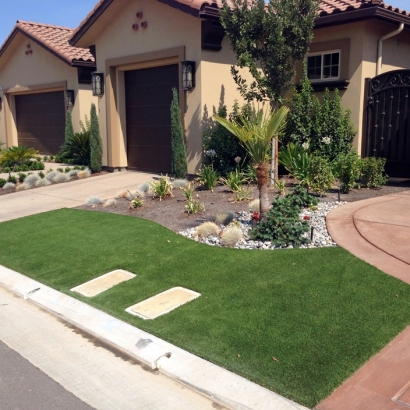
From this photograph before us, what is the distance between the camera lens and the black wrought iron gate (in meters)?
10.9

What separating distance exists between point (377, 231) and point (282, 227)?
52.9 inches

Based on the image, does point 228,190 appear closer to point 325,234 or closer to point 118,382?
point 325,234

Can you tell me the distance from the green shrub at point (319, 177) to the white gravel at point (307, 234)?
2.08 feet

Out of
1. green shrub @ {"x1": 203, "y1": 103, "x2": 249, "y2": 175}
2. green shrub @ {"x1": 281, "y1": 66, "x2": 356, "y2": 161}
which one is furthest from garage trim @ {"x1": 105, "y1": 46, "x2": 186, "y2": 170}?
green shrub @ {"x1": 281, "y1": 66, "x2": 356, "y2": 161}

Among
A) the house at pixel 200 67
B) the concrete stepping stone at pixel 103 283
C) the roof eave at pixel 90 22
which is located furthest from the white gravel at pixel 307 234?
the roof eave at pixel 90 22

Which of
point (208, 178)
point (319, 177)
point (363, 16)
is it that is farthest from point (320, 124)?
point (208, 178)

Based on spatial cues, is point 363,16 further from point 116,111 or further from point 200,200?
point 116,111

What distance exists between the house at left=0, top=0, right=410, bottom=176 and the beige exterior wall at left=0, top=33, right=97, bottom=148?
3132 millimetres

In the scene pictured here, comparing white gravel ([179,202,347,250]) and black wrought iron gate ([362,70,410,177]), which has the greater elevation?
black wrought iron gate ([362,70,410,177])

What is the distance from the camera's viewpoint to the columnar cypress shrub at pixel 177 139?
1217 centimetres

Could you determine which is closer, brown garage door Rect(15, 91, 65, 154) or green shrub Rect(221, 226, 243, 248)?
green shrub Rect(221, 226, 243, 248)

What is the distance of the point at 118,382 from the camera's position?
4055mm

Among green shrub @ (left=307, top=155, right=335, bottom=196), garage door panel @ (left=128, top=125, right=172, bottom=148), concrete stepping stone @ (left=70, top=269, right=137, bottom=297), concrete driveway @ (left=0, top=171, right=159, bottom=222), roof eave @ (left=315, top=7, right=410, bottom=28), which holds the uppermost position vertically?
roof eave @ (left=315, top=7, right=410, bottom=28)

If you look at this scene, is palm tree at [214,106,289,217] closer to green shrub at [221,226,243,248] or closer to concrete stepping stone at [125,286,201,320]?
green shrub at [221,226,243,248]
